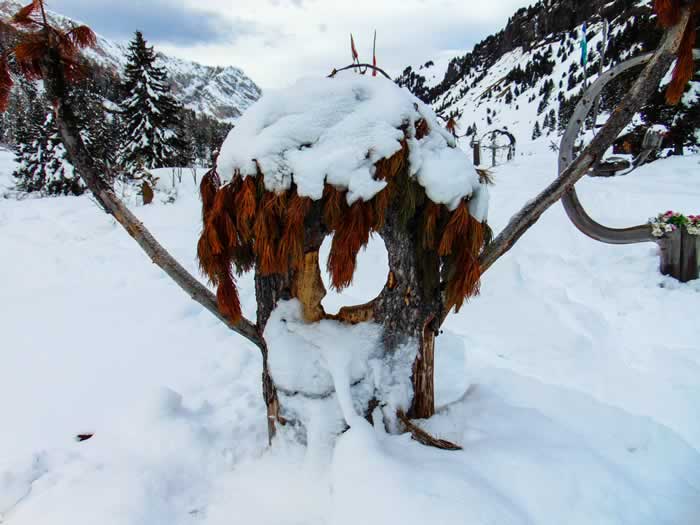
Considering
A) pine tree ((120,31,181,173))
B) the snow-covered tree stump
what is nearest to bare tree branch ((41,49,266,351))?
the snow-covered tree stump

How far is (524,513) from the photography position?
1.31 meters

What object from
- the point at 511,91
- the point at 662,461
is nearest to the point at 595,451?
the point at 662,461

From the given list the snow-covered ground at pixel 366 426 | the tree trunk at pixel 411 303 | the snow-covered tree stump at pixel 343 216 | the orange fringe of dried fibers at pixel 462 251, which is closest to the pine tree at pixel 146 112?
the snow-covered ground at pixel 366 426

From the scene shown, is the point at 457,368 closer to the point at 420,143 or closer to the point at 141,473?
the point at 420,143

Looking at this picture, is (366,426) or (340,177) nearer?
(340,177)

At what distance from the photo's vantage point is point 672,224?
4066 millimetres

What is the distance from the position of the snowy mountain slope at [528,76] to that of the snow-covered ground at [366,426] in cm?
1234

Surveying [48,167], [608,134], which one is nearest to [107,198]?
[608,134]

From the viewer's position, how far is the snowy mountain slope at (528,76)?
4234cm

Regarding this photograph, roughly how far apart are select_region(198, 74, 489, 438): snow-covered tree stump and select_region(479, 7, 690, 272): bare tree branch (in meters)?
0.18

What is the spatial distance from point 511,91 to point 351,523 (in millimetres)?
74332

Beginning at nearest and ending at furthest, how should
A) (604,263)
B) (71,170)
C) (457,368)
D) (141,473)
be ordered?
(141,473)
(457,368)
(604,263)
(71,170)

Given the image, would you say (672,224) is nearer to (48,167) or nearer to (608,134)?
(608,134)

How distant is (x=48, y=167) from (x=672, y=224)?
20690 mm
